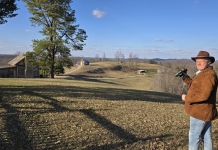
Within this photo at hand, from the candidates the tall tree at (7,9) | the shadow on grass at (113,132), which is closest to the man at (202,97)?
the shadow on grass at (113,132)

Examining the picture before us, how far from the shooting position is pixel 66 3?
1075 inches

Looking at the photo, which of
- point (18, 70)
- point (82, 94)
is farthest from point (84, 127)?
point (18, 70)

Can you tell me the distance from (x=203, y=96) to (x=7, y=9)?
1211 cm

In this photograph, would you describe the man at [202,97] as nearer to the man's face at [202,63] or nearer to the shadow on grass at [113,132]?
the man's face at [202,63]

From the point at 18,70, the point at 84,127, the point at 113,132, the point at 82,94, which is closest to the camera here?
the point at 113,132

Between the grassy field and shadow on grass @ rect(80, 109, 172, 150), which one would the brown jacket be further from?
shadow on grass @ rect(80, 109, 172, 150)

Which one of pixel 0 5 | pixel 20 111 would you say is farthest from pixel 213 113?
pixel 0 5

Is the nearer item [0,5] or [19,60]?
[0,5]

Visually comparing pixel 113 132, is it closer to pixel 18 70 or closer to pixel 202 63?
pixel 202 63

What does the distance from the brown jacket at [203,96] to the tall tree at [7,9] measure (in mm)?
11674

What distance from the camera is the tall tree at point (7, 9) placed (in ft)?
40.8

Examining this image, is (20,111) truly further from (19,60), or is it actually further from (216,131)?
(19,60)

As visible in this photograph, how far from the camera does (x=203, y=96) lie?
365 centimetres

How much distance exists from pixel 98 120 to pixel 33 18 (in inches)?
904
